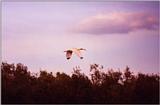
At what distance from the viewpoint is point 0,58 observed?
6.26 feet

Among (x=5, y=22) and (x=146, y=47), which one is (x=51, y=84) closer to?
(x=5, y=22)

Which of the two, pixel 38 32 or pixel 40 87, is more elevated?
pixel 38 32

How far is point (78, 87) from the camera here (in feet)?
6.35

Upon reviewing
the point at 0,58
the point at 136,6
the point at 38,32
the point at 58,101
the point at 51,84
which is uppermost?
the point at 136,6

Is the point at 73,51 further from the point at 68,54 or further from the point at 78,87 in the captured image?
the point at 78,87

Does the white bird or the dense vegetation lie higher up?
the white bird

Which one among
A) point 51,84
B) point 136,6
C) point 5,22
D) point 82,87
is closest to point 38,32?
point 5,22

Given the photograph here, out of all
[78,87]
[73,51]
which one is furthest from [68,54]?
[78,87]

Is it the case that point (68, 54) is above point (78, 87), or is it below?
above

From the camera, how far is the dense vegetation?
75.5 inches

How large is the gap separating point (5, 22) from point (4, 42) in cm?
14

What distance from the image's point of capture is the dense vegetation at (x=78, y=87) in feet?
6.29

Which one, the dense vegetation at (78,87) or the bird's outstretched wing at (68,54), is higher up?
the bird's outstretched wing at (68,54)

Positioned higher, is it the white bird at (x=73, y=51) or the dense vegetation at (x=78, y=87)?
the white bird at (x=73, y=51)
